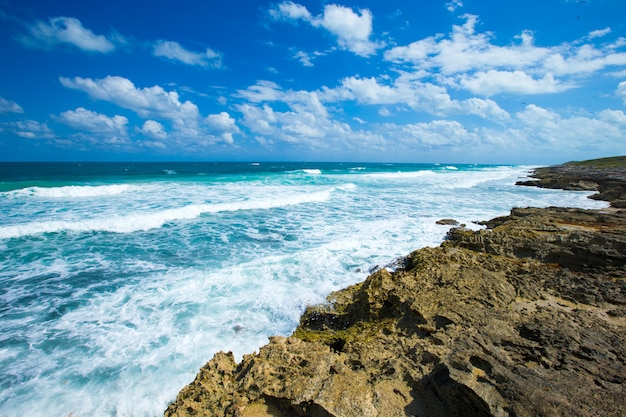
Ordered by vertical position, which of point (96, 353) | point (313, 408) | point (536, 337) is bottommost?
point (96, 353)

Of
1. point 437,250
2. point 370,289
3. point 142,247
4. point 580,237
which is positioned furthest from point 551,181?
point 142,247

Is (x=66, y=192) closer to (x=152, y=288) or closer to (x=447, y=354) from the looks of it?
(x=152, y=288)

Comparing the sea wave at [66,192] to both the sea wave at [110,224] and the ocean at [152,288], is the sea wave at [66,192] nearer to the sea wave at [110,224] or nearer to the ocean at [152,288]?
the ocean at [152,288]

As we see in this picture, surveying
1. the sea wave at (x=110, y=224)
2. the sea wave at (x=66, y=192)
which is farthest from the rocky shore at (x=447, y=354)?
the sea wave at (x=66, y=192)

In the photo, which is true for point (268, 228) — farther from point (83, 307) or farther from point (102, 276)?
point (83, 307)

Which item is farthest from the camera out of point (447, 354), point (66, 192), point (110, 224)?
point (66, 192)

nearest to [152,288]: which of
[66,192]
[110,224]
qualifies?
[110,224]

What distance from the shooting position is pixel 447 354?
10.9 ft

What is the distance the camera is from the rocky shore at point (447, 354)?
2748 mm

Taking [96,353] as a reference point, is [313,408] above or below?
above

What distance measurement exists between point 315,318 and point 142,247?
24.7 feet

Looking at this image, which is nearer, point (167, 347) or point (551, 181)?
point (167, 347)

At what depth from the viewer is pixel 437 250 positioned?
7160mm

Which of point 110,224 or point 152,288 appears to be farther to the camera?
point 110,224
